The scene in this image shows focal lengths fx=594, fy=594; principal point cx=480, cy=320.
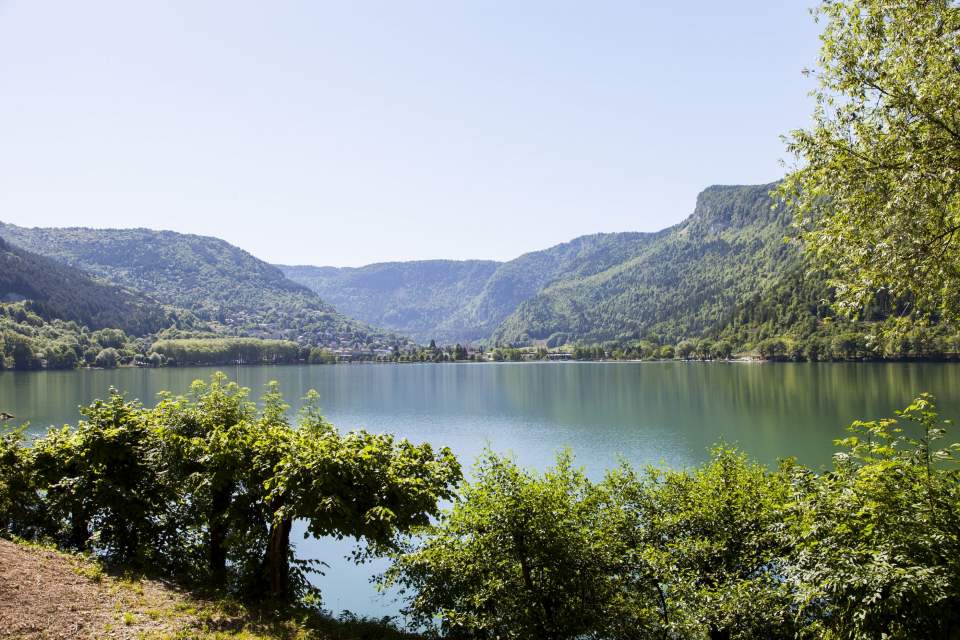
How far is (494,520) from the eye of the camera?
12000 millimetres

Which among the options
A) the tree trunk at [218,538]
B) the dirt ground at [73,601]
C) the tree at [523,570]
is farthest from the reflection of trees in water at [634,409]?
the dirt ground at [73,601]

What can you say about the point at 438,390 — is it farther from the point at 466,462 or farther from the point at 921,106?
the point at 921,106

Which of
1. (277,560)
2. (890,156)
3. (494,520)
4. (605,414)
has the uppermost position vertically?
(890,156)

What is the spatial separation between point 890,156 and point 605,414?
6954cm

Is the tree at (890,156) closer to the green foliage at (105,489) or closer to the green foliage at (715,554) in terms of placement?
the green foliage at (715,554)

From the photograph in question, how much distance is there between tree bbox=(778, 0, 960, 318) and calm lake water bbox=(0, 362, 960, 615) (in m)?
8.82

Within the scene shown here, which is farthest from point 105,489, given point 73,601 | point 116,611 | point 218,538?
point 116,611

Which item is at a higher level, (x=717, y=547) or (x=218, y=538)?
(x=717, y=547)

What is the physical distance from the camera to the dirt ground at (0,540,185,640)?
A: 9977mm

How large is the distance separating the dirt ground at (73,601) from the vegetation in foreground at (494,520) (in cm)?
139

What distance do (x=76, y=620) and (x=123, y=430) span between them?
575 cm

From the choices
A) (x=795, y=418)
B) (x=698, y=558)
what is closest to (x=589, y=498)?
(x=698, y=558)

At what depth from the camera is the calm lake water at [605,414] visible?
4544 centimetres

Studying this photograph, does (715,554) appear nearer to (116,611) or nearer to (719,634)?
(719,634)
